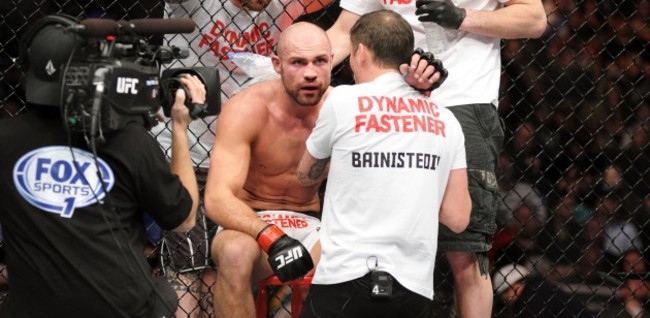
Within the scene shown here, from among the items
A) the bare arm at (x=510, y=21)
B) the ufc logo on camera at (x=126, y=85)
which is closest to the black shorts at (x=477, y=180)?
the bare arm at (x=510, y=21)

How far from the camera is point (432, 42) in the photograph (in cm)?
415

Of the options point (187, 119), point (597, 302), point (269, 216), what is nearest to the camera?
point (187, 119)

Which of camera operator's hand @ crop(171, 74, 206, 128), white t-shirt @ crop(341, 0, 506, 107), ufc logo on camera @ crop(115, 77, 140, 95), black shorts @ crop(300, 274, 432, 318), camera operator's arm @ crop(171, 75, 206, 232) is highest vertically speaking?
ufc logo on camera @ crop(115, 77, 140, 95)

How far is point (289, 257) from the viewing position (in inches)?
146

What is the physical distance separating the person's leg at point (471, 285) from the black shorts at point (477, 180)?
0.16 ft

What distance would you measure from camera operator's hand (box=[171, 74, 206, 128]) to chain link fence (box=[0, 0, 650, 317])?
1.81 metres

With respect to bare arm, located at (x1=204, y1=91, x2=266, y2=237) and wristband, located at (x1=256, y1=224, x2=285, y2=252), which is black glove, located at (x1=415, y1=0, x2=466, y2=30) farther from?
wristband, located at (x1=256, y1=224, x2=285, y2=252)

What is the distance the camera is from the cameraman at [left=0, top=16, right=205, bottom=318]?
3.01 m

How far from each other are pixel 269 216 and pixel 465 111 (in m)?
0.74

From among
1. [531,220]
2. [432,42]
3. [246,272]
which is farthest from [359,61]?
[531,220]

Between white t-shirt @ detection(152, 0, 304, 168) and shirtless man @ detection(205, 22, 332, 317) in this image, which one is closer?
shirtless man @ detection(205, 22, 332, 317)

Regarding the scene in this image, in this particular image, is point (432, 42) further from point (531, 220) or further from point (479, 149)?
point (531, 220)

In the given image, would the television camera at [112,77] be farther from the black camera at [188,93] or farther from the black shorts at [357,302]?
the black shorts at [357,302]

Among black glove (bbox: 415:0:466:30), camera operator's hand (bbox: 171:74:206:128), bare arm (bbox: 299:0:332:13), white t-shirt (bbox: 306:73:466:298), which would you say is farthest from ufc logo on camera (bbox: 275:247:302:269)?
bare arm (bbox: 299:0:332:13)
